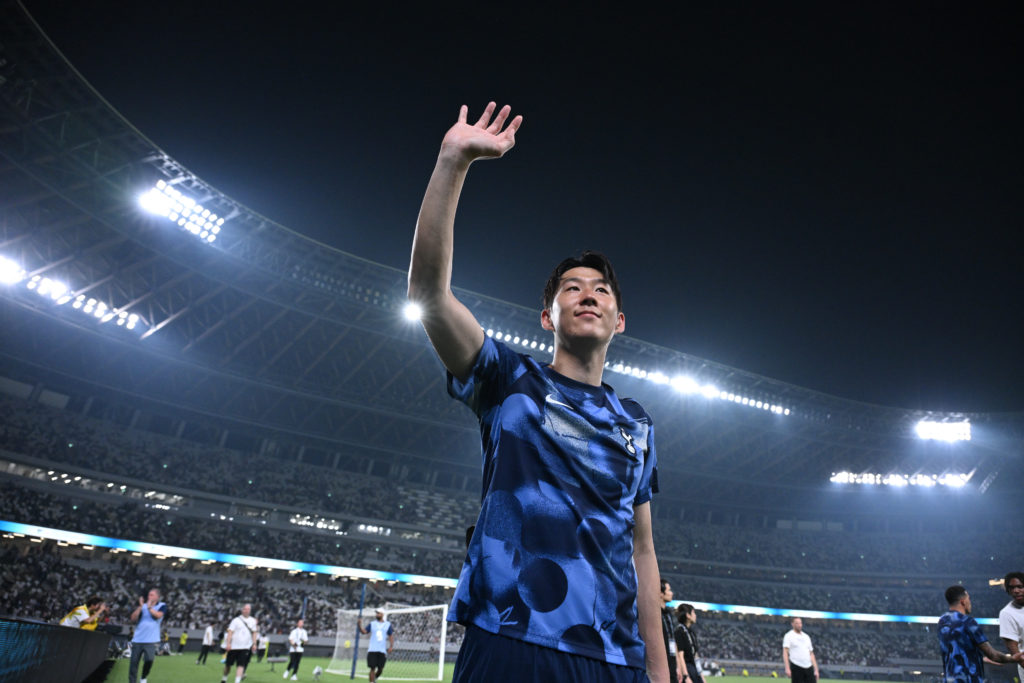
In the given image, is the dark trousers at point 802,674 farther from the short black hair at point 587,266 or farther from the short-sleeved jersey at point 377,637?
the short black hair at point 587,266

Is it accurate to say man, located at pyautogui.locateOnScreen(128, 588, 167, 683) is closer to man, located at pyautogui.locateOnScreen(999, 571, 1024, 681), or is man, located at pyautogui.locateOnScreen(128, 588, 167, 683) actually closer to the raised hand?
the raised hand

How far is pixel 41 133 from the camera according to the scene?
2308 cm

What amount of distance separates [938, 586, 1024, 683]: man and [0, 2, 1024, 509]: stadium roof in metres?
29.5

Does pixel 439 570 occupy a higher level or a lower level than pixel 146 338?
lower

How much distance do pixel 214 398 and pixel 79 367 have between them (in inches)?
327

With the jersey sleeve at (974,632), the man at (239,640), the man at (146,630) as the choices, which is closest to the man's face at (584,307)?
the jersey sleeve at (974,632)

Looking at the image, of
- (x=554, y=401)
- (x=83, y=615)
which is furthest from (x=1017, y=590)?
(x=83, y=615)

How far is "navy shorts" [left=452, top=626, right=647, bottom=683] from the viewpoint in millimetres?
1655

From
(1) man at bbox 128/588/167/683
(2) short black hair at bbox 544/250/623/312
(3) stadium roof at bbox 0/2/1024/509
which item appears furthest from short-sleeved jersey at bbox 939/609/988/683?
(3) stadium roof at bbox 0/2/1024/509

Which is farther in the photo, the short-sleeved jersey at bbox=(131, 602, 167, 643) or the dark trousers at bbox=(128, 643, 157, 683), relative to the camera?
the short-sleeved jersey at bbox=(131, 602, 167, 643)

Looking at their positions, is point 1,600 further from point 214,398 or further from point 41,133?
point 41,133

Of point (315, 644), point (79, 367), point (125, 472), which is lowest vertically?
point (315, 644)

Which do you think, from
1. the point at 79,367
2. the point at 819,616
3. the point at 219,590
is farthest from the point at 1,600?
the point at 819,616

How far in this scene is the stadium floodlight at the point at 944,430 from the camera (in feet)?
151
